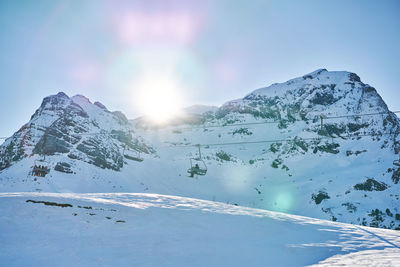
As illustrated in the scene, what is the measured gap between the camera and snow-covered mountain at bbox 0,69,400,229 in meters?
31.7

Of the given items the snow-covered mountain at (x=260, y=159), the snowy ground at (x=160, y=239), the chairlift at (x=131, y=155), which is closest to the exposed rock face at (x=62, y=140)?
the snow-covered mountain at (x=260, y=159)

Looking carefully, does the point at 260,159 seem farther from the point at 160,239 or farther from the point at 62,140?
the point at 160,239

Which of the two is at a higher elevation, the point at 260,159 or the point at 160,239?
the point at 260,159

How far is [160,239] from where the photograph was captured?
8.34m

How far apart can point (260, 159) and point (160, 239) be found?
48.8 m

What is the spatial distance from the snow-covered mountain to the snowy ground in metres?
9.23

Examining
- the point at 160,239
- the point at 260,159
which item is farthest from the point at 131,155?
the point at 160,239

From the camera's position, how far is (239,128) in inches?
2891

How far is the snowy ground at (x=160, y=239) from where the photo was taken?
6.75 m

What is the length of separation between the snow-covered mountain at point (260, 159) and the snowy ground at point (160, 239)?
9233mm

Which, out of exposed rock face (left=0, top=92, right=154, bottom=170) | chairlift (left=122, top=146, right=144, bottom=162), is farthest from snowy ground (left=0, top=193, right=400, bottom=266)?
exposed rock face (left=0, top=92, right=154, bottom=170)

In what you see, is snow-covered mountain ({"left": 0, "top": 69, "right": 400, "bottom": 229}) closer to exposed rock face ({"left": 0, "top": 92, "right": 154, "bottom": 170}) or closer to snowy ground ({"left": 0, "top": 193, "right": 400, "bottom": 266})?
exposed rock face ({"left": 0, "top": 92, "right": 154, "bottom": 170})

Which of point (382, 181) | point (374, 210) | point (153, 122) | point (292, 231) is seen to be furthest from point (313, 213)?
point (153, 122)

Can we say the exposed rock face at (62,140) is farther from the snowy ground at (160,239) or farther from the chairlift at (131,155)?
the snowy ground at (160,239)
